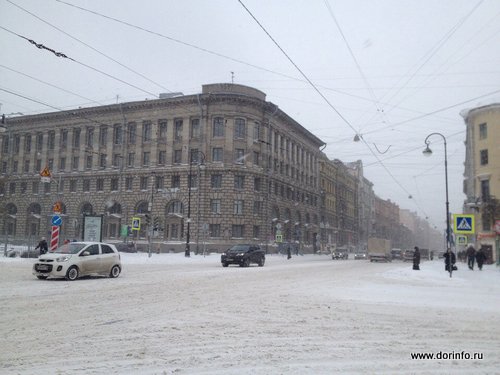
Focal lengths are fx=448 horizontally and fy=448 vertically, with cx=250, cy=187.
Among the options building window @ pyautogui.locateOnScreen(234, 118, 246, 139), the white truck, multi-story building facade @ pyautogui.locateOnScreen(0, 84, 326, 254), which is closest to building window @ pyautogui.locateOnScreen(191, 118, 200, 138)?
multi-story building facade @ pyautogui.locateOnScreen(0, 84, 326, 254)

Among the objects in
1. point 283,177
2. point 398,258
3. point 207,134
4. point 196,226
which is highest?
point 207,134

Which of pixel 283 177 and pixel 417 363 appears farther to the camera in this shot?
pixel 283 177

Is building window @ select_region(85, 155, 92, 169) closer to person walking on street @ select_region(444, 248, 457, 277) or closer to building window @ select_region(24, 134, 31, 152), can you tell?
building window @ select_region(24, 134, 31, 152)

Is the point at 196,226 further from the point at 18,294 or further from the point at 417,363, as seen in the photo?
the point at 417,363

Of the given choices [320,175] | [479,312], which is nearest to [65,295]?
[479,312]

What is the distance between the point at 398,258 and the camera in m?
61.8

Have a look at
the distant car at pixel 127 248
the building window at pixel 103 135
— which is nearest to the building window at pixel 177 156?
the building window at pixel 103 135

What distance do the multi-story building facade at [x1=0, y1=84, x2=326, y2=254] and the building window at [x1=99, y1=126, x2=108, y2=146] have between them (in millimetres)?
145

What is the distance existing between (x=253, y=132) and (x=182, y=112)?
9.79 metres

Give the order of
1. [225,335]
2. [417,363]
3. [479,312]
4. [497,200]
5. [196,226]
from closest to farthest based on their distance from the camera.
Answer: [417,363] → [225,335] → [479,312] → [497,200] → [196,226]

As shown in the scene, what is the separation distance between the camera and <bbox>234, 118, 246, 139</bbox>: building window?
5667cm

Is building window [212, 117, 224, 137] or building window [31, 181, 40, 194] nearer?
building window [212, 117, 224, 137]

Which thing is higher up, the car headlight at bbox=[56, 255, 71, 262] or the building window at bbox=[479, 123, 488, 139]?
the building window at bbox=[479, 123, 488, 139]

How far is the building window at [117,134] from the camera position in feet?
207
